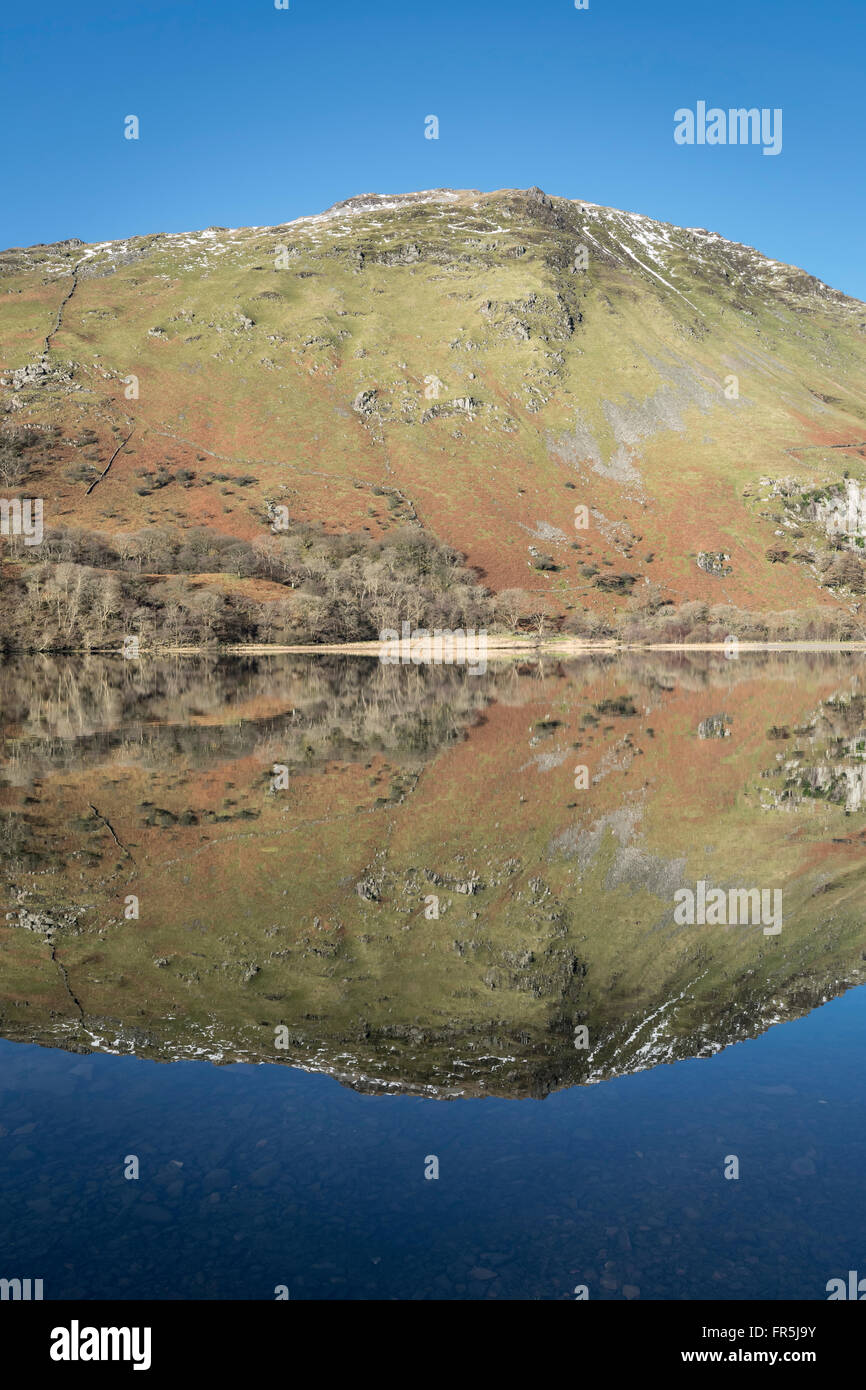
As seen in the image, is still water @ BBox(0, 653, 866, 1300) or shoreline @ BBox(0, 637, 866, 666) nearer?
still water @ BBox(0, 653, 866, 1300)

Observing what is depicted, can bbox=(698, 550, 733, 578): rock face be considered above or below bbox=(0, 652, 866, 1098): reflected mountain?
above

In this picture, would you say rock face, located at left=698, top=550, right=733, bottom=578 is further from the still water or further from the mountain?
the still water

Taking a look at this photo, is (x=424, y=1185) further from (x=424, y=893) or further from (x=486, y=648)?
(x=486, y=648)

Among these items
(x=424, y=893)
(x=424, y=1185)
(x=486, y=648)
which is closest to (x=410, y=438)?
(x=486, y=648)

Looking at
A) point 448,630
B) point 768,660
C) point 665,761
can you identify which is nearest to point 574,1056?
point 665,761

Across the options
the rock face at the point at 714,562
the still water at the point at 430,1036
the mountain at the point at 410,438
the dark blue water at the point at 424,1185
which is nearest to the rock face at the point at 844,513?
the mountain at the point at 410,438

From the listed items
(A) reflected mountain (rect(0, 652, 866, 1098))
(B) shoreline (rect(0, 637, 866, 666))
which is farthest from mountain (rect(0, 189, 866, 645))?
(A) reflected mountain (rect(0, 652, 866, 1098))

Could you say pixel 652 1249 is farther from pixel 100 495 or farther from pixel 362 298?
pixel 362 298
